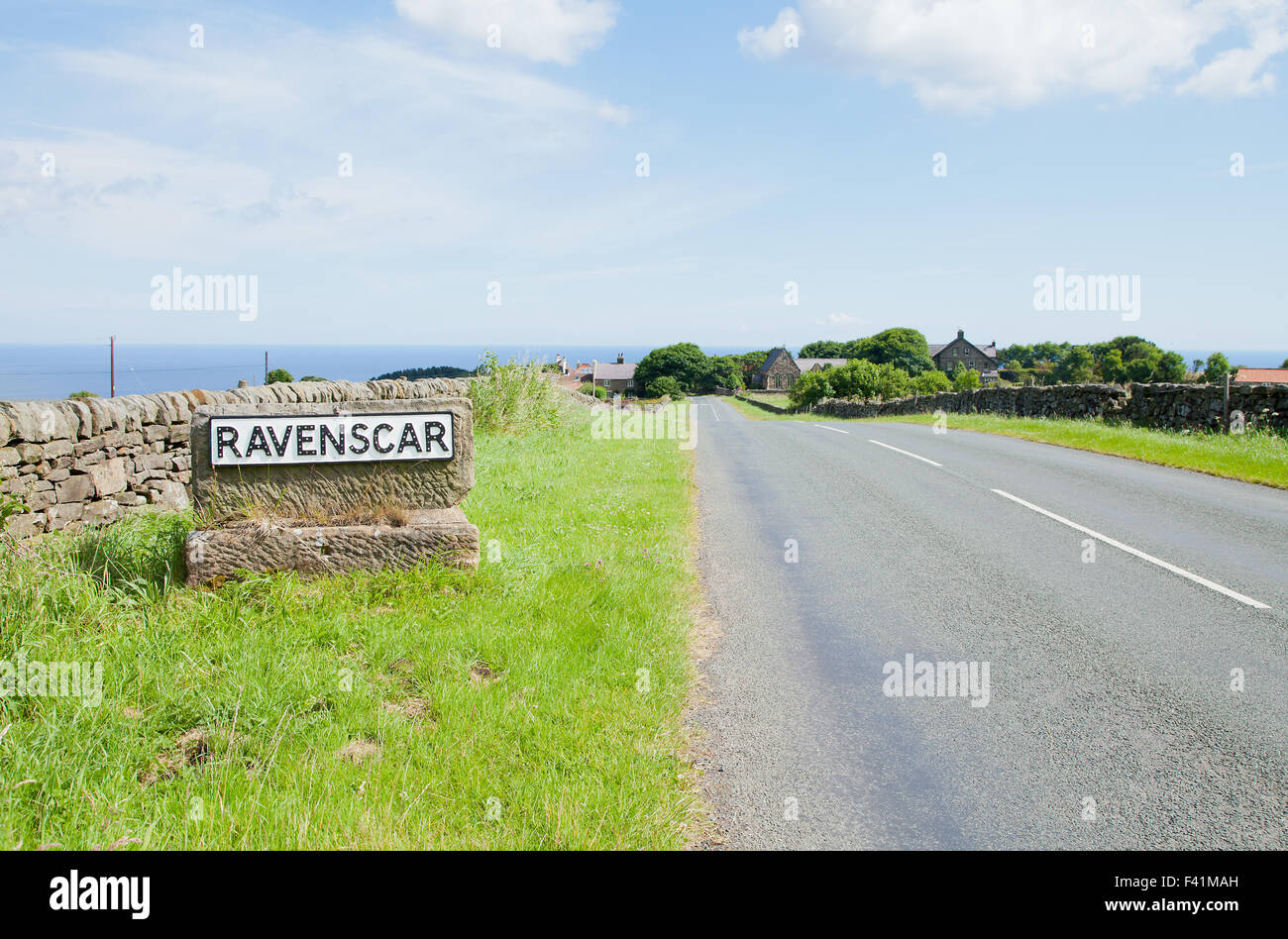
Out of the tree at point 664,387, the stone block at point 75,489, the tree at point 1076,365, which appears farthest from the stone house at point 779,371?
the stone block at point 75,489

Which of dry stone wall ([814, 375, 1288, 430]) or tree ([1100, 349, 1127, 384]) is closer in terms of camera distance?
dry stone wall ([814, 375, 1288, 430])

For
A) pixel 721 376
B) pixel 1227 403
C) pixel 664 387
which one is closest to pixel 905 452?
pixel 1227 403

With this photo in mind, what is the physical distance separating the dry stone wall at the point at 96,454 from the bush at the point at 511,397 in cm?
749

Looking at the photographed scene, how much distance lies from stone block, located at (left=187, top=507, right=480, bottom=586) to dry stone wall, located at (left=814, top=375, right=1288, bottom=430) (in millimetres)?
17694

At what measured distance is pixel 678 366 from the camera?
488 feet

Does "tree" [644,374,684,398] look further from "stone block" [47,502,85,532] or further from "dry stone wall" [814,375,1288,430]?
"stone block" [47,502,85,532]

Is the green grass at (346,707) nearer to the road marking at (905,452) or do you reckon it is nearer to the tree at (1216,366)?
the road marking at (905,452)

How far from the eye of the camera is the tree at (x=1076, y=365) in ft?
436

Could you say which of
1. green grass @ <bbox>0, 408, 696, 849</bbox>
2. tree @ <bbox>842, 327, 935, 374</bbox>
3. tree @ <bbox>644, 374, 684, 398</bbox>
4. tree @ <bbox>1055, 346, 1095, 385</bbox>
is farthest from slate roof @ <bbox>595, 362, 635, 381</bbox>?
green grass @ <bbox>0, 408, 696, 849</bbox>

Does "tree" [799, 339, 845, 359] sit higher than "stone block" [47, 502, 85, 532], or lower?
higher

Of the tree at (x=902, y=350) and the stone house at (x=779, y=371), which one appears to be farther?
the stone house at (x=779, y=371)

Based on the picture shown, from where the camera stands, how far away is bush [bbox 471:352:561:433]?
55.9 feet
